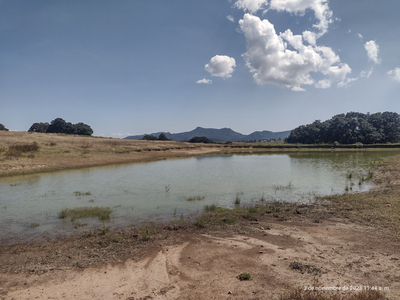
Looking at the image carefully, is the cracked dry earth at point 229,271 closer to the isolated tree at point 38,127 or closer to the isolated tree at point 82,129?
the isolated tree at point 82,129

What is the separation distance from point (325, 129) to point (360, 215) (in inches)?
3948

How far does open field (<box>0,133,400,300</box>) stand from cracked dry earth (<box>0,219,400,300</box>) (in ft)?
0.08

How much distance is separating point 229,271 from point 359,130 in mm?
101872

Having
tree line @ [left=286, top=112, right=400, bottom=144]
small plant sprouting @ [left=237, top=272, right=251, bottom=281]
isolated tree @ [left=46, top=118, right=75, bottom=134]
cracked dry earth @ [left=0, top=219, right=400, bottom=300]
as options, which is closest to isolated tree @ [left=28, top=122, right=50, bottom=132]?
isolated tree @ [left=46, top=118, right=75, bottom=134]

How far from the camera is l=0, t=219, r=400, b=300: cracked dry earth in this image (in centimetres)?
560

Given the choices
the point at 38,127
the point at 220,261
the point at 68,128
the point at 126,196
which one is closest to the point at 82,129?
the point at 68,128

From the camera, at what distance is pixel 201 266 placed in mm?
6762

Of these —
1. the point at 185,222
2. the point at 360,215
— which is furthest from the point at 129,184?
the point at 360,215

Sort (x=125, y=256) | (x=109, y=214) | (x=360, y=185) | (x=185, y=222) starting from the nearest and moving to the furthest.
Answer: (x=125, y=256) < (x=185, y=222) < (x=109, y=214) < (x=360, y=185)

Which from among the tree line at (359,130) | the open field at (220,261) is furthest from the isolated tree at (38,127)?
the open field at (220,261)

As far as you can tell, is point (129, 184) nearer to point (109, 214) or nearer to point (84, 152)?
point (109, 214)

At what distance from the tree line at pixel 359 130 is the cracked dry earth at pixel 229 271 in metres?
91.8

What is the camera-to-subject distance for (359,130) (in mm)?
88312

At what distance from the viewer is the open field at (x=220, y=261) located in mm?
5602
